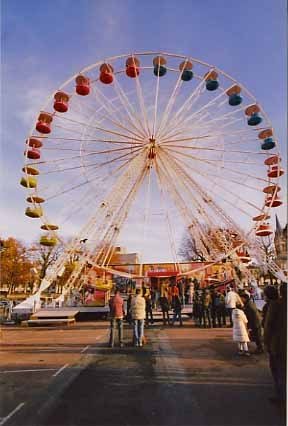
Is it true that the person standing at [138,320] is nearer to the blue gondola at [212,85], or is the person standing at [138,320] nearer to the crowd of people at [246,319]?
the crowd of people at [246,319]

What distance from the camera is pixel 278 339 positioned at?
541 centimetres

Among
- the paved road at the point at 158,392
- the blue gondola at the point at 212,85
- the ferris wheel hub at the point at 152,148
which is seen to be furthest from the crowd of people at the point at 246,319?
the blue gondola at the point at 212,85

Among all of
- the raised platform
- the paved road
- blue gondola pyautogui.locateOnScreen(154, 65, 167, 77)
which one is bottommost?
the raised platform

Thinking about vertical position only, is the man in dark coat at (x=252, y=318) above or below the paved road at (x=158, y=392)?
above

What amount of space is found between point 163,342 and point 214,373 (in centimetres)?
400

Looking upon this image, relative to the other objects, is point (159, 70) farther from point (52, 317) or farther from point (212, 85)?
point (52, 317)

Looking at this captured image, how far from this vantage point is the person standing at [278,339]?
5.04 meters

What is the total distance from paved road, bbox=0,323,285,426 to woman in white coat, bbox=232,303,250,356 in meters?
0.29

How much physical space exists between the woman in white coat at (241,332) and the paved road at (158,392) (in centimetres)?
29

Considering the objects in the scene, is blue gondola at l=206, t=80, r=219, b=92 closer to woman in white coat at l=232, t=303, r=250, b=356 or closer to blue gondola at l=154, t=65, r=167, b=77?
blue gondola at l=154, t=65, r=167, b=77

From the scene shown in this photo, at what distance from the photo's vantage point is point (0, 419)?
461cm

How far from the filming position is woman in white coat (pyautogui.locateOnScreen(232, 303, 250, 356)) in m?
8.38

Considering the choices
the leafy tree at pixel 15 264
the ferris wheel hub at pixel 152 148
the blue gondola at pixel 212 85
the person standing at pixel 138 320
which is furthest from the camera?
the leafy tree at pixel 15 264

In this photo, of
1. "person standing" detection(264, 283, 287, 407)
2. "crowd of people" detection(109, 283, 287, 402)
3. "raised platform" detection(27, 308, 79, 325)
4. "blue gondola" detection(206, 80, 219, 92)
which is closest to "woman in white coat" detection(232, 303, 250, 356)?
"crowd of people" detection(109, 283, 287, 402)
